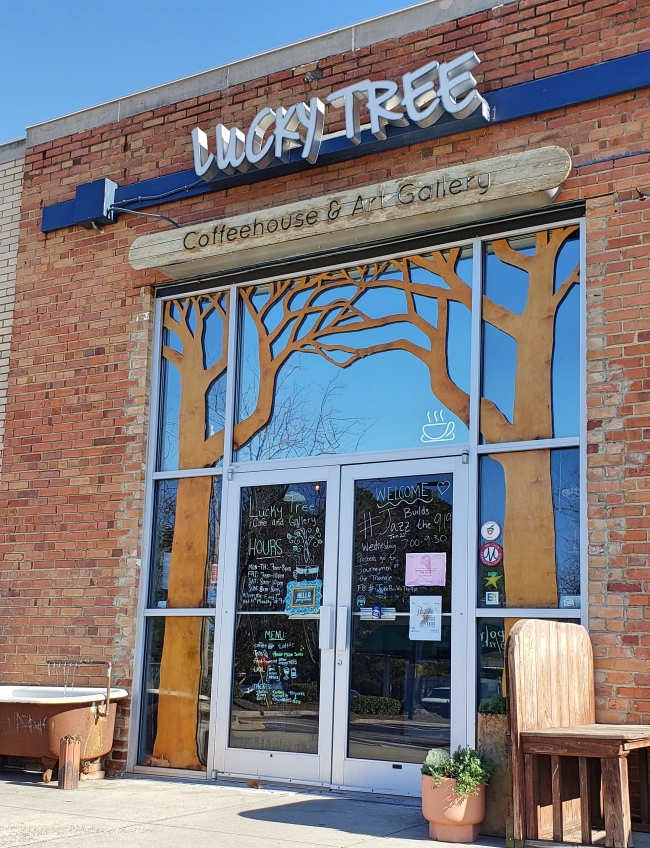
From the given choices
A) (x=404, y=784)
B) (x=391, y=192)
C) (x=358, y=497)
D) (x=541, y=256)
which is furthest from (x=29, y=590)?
(x=541, y=256)

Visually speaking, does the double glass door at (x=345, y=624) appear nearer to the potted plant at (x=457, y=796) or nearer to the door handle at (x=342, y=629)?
the door handle at (x=342, y=629)

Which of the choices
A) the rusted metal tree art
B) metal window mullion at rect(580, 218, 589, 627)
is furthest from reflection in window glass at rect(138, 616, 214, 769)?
metal window mullion at rect(580, 218, 589, 627)

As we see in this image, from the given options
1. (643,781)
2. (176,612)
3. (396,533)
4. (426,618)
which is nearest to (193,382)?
Answer: (176,612)

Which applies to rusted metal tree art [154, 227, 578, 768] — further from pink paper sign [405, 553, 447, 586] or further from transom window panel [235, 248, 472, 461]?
pink paper sign [405, 553, 447, 586]

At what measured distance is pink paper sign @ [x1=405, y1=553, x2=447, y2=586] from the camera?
283 inches

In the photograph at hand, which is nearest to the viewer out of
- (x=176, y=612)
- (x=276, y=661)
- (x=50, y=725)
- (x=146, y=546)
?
(x=50, y=725)

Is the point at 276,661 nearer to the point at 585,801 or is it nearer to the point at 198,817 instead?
the point at 198,817

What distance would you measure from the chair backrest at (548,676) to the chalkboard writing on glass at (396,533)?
1.16 meters

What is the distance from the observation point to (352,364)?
804 centimetres

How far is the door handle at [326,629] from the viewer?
Result: 7.49 m

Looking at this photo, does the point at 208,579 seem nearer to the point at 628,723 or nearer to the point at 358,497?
the point at 358,497

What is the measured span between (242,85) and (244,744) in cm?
541

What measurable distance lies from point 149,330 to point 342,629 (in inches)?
124

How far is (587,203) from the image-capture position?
7074 mm
